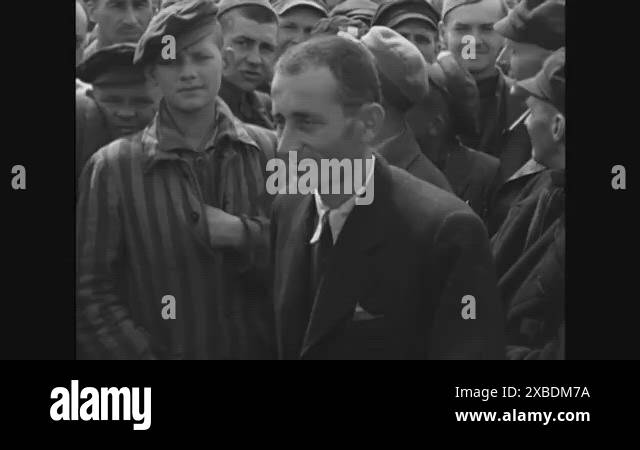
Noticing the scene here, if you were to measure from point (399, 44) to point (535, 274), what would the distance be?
895mm

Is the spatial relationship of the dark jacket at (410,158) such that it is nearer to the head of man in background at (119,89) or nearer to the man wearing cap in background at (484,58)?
the man wearing cap in background at (484,58)

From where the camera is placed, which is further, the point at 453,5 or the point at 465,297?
the point at 453,5

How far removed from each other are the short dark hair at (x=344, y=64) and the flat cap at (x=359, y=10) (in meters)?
0.12

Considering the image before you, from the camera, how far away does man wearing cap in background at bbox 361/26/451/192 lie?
5.19 m

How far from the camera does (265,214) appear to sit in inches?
206

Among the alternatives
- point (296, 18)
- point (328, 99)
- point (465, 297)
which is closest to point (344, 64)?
point (328, 99)

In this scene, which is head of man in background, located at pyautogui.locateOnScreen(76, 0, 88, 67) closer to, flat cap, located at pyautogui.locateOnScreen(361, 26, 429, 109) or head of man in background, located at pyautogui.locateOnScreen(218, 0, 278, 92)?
head of man in background, located at pyautogui.locateOnScreen(218, 0, 278, 92)

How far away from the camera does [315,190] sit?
5.18m

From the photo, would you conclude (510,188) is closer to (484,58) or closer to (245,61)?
(484,58)

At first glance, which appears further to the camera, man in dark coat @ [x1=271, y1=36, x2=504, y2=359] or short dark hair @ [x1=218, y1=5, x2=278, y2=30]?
short dark hair @ [x1=218, y1=5, x2=278, y2=30]

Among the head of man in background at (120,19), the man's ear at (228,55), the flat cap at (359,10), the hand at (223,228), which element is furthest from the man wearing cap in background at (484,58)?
the head of man in background at (120,19)

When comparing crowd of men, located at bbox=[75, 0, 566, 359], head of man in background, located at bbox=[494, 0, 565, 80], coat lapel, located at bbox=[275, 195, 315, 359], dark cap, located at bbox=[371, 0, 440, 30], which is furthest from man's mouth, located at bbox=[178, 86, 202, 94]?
head of man in background, located at bbox=[494, 0, 565, 80]

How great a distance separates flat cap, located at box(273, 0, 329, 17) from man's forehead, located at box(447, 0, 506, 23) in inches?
16.9
